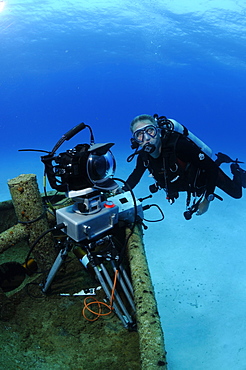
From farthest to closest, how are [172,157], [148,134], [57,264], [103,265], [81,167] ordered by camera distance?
[172,157]
[148,134]
[57,264]
[103,265]
[81,167]

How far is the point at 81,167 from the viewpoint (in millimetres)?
2145

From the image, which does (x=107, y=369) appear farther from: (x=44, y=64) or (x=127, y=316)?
(x=44, y=64)

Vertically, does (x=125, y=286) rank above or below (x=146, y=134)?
below

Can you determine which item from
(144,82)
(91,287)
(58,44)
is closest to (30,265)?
(91,287)

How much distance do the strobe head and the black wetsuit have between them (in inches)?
66.5

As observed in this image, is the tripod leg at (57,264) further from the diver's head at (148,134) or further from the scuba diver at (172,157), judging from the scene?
the diver's head at (148,134)

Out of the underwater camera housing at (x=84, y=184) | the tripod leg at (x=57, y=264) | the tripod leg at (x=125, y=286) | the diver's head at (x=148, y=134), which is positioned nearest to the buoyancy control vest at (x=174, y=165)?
the diver's head at (x=148, y=134)

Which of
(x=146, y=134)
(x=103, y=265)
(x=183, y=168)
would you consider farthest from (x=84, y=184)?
(x=183, y=168)

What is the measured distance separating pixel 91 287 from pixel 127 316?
0.72m

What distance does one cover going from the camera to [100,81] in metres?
77.5

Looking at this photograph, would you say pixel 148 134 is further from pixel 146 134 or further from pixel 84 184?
pixel 84 184

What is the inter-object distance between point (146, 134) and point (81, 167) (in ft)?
6.31

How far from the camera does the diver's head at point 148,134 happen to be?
3761 millimetres

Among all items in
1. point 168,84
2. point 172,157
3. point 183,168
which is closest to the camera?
point 172,157
